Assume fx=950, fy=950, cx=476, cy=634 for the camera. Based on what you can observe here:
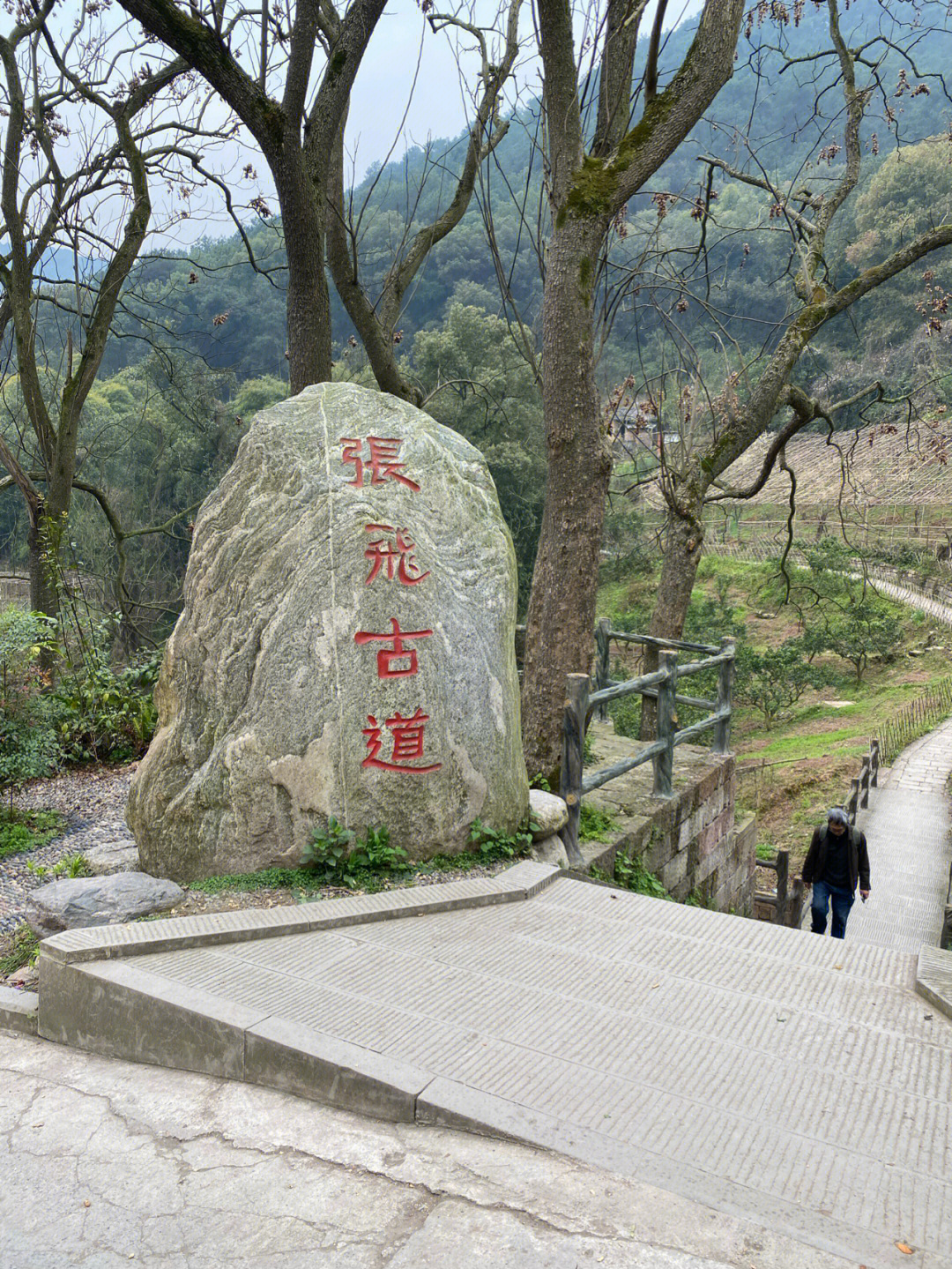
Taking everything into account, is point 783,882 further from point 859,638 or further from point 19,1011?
point 859,638

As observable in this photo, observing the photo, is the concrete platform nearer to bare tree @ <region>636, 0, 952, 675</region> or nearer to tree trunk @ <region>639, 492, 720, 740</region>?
tree trunk @ <region>639, 492, 720, 740</region>

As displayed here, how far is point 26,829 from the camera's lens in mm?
5566

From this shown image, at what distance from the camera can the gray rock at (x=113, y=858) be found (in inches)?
171

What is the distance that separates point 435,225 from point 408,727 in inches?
209

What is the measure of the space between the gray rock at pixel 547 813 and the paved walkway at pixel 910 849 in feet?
13.5

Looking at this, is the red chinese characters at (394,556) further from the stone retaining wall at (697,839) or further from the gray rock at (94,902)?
the stone retaining wall at (697,839)

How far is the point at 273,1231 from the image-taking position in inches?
85.8

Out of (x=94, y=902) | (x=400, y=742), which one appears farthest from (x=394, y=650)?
(x=94, y=902)

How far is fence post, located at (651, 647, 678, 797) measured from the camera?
5.32 metres

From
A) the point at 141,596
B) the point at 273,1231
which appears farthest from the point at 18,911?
the point at 141,596

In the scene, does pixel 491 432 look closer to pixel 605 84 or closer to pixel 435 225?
pixel 435 225

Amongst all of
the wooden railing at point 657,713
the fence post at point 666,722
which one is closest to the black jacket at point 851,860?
the wooden railing at point 657,713

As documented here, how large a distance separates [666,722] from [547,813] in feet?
4.20

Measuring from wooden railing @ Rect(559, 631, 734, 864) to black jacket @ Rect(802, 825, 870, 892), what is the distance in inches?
35.6
